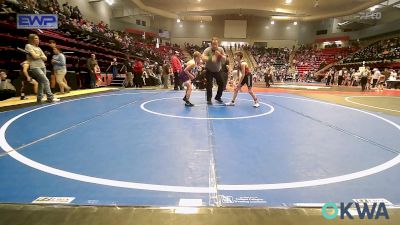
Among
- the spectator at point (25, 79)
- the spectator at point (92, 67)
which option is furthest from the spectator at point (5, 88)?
the spectator at point (92, 67)

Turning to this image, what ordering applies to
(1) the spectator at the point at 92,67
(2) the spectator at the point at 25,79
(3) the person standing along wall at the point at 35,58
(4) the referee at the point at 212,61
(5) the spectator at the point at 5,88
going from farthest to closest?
(1) the spectator at the point at 92,67
(2) the spectator at the point at 25,79
(5) the spectator at the point at 5,88
(4) the referee at the point at 212,61
(3) the person standing along wall at the point at 35,58

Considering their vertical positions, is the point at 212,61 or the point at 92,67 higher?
the point at 212,61

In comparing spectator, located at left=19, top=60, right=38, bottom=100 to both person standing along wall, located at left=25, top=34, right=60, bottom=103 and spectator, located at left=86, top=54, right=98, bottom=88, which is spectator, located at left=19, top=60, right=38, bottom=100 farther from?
spectator, located at left=86, top=54, right=98, bottom=88

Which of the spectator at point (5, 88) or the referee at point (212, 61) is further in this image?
the spectator at point (5, 88)

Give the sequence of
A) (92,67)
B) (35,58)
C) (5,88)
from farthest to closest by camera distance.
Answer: (92,67) < (5,88) < (35,58)

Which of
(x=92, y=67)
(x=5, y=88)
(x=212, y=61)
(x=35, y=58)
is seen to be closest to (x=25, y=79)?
(x=5, y=88)

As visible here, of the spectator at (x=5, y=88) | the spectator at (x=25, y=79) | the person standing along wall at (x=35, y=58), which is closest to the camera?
the person standing along wall at (x=35, y=58)

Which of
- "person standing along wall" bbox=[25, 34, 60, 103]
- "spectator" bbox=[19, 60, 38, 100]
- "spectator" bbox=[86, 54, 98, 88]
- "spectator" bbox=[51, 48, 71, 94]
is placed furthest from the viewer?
"spectator" bbox=[86, 54, 98, 88]

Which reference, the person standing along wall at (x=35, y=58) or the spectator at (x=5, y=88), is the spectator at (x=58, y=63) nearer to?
the spectator at (x=5, y=88)

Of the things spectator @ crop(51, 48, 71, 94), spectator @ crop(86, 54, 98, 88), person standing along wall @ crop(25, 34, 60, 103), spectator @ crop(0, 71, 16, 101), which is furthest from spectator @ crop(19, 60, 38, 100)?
spectator @ crop(86, 54, 98, 88)

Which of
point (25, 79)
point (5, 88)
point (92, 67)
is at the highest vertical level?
point (92, 67)

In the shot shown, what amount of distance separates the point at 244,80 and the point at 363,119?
294cm

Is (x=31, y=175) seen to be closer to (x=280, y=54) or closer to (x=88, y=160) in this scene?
(x=88, y=160)

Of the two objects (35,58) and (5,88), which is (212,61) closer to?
(35,58)
